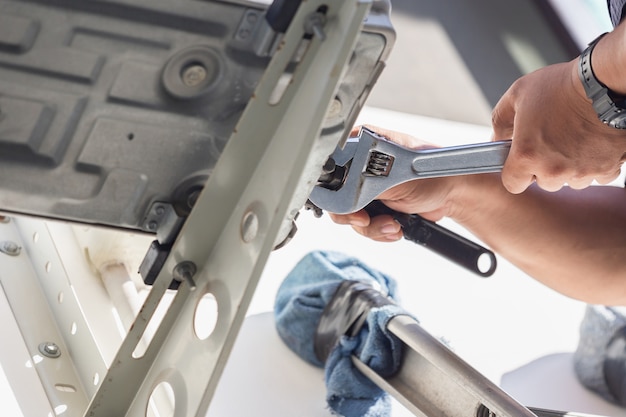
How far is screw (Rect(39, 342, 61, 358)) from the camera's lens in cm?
104

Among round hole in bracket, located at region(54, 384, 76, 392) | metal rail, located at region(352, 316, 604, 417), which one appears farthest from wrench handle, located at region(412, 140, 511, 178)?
round hole in bracket, located at region(54, 384, 76, 392)

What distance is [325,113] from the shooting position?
0.62 metres

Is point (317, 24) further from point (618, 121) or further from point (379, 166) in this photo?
point (618, 121)

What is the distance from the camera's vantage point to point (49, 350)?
1.04m

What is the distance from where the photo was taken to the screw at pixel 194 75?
2.26 feet

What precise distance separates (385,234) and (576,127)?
0.31m

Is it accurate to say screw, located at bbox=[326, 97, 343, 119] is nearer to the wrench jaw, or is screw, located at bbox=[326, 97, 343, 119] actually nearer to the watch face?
the wrench jaw

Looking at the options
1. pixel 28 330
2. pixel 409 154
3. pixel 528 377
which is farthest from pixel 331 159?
pixel 528 377

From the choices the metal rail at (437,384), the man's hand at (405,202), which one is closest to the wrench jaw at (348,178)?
the man's hand at (405,202)

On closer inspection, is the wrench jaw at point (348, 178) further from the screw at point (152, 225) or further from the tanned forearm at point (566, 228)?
the tanned forearm at point (566, 228)

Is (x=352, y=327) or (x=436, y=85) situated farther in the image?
(x=436, y=85)

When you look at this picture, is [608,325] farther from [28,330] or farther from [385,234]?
[28,330]

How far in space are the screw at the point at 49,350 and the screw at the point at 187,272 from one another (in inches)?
15.6

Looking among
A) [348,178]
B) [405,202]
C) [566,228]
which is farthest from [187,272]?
[566,228]
